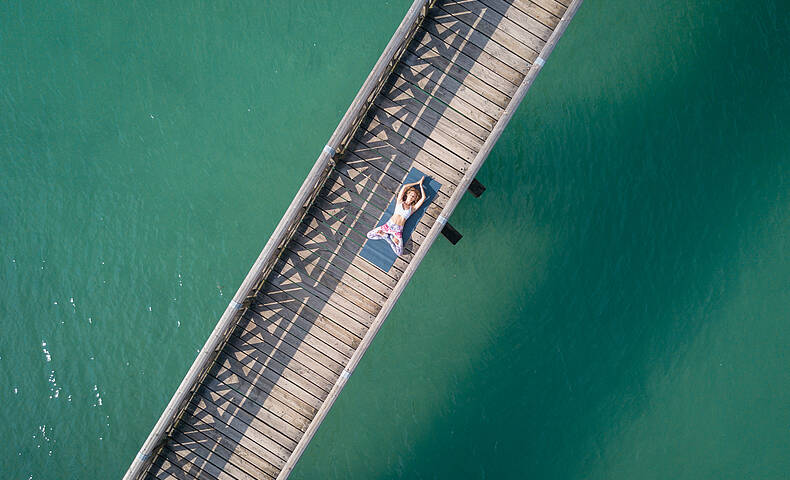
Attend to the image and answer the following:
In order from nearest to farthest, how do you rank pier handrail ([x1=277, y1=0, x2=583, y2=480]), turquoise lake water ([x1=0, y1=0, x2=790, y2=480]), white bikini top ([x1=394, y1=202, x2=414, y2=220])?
1. pier handrail ([x1=277, y1=0, x2=583, y2=480])
2. white bikini top ([x1=394, y1=202, x2=414, y2=220])
3. turquoise lake water ([x1=0, y1=0, x2=790, y2=480])

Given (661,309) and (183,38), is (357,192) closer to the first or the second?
(183,38)

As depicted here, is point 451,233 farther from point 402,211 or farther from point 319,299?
point 319,299

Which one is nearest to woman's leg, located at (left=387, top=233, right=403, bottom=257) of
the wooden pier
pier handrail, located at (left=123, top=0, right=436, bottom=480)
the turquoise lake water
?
the wooden pier

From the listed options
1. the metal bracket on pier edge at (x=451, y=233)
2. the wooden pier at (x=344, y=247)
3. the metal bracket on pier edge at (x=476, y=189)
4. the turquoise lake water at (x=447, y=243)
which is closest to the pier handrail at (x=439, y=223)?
the wooden pier at (x=344, y=247)

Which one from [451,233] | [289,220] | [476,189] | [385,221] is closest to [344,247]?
[385,221]

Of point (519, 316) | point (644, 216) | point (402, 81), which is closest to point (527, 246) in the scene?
point (519, 316)

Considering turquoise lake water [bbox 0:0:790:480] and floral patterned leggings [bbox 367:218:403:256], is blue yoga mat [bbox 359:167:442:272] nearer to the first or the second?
floral patterned leggings [bbox 367:218:403:256]
